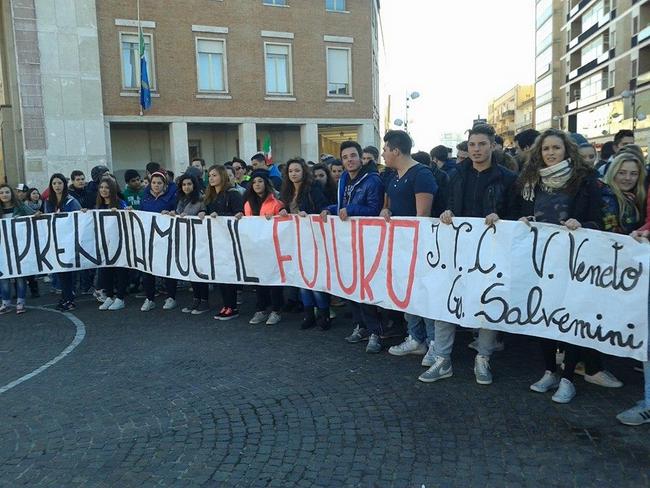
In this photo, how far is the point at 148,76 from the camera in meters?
23.8

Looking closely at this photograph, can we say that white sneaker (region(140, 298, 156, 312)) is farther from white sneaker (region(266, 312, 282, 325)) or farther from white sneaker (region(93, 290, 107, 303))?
white sneaker (region(266, 312, 282, 325))

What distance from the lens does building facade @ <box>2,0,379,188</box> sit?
2194 cm

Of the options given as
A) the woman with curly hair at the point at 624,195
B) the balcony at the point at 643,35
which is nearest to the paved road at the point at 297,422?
the woman with curly hair at the point at 624,195

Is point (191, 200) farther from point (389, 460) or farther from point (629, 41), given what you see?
point (629, 41)

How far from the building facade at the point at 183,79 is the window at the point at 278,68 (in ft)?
0.15

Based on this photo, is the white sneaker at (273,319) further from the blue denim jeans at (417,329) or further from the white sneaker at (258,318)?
the blue denim jeans at (417,329)

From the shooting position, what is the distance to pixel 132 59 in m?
23.8

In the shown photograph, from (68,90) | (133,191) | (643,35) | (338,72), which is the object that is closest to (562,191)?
(133,191)

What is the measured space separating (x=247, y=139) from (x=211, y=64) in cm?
345

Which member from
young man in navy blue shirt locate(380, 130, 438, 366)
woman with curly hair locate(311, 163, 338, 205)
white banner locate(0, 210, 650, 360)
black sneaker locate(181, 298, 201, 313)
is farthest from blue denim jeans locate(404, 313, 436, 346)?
black sneaker locate(181, 298, 201, 313)

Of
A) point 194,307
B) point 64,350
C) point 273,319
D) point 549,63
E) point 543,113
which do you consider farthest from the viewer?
point 543,113

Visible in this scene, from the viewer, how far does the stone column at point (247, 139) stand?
85.0ft

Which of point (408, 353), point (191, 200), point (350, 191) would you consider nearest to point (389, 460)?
point (408, 353)

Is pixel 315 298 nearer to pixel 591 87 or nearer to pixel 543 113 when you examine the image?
pixel 591 87
